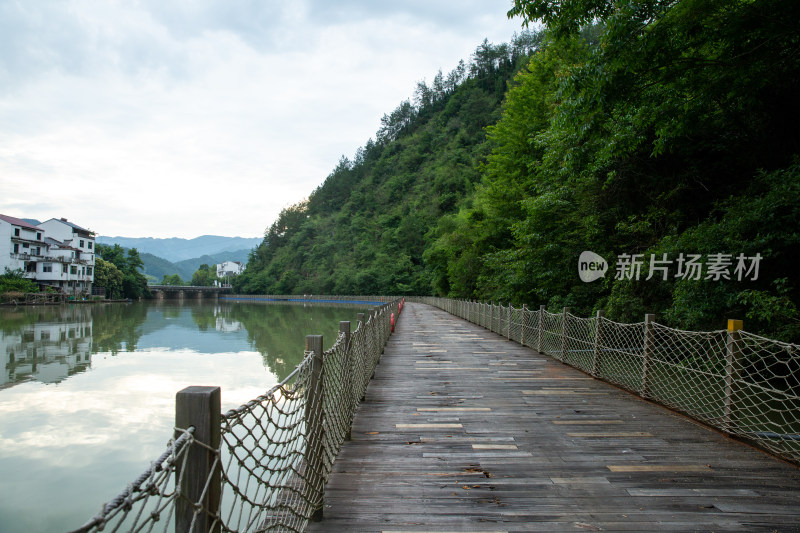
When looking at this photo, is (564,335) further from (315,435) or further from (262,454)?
(262,454)

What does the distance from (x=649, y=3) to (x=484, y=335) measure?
9.79 meters

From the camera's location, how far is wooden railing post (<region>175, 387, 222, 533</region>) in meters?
1.43

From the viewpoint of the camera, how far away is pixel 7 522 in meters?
5.89

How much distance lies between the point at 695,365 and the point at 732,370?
5.48m

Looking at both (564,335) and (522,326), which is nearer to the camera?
(564,335)

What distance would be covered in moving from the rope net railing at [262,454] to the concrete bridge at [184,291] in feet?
284

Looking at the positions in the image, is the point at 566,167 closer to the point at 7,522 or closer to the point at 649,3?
the point at 649,3

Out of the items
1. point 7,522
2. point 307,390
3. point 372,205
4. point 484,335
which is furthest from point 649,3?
point 372,205

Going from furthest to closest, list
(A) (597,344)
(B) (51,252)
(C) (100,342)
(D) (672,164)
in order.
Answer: (B) (51,252) < (C) (100,342) < (D) (672,164) < (A) (597,344)

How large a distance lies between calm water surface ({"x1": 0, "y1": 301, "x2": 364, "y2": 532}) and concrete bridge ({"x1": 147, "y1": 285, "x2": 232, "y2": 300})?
212 feet

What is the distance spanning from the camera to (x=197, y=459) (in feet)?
4.76

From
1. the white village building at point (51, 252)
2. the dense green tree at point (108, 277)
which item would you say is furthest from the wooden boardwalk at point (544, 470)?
the dense green tree at point (108, 277)

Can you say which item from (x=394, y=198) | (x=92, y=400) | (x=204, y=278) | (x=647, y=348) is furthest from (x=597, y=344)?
(x=204, y=278)

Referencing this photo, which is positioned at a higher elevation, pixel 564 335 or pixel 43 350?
pixel 564 335
